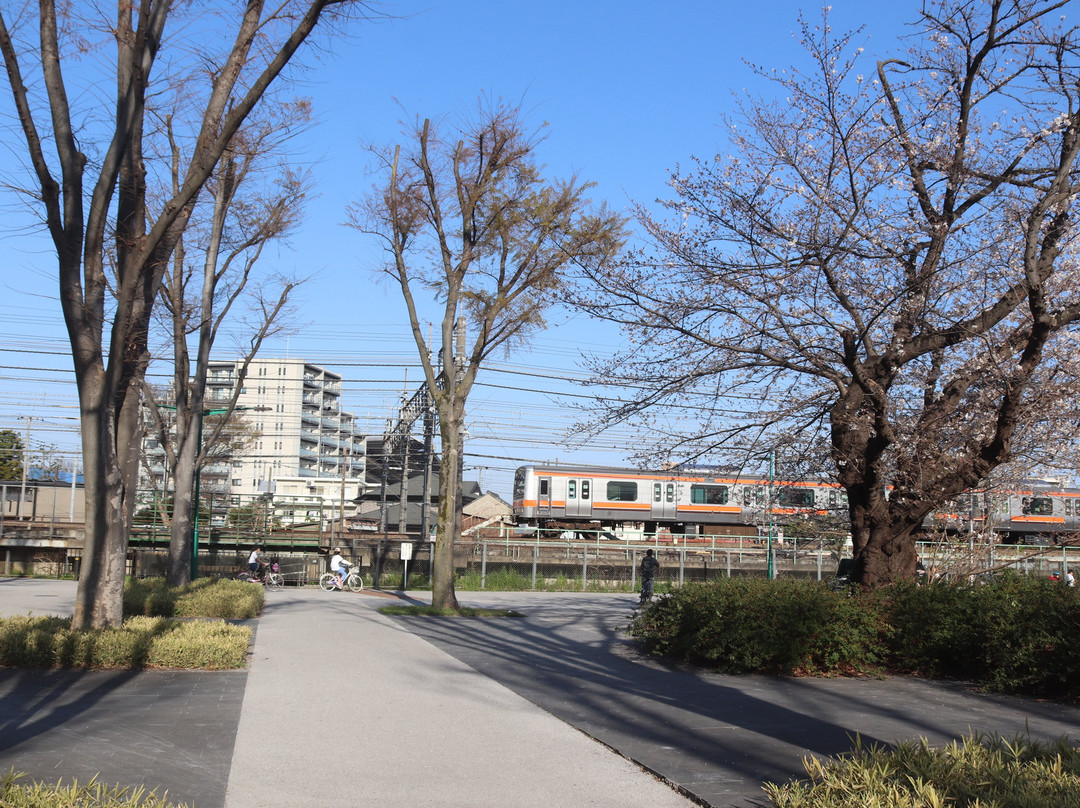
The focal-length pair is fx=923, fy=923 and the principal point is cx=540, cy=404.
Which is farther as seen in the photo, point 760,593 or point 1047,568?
point 1047,568

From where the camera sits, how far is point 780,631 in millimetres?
10945

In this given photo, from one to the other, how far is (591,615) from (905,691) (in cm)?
1003

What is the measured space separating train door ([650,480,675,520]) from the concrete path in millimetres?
33598

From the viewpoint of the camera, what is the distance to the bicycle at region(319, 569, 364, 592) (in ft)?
87.6

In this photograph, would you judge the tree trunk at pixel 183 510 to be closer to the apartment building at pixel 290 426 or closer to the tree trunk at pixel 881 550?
the tree trunk at pixel 881 550

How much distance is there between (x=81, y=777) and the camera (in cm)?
546

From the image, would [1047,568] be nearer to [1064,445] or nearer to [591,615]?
[591,615]

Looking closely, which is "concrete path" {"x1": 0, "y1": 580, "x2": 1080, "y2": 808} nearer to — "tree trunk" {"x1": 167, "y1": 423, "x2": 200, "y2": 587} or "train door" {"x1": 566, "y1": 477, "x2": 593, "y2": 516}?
"tree trunk" {"x1": 167, "y1": 423, "x2": 200, "y2": 587}

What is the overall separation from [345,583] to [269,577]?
2.27m

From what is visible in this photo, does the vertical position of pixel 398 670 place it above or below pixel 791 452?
below

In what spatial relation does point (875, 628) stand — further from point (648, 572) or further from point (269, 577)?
point (269, 577)

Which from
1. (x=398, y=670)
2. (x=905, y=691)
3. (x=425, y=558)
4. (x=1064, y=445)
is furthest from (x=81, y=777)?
(x=425, y=558)

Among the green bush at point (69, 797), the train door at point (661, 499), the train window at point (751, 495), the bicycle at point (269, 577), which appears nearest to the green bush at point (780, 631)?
the train window at point (751, 495)

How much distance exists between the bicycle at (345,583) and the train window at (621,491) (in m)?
20.0
